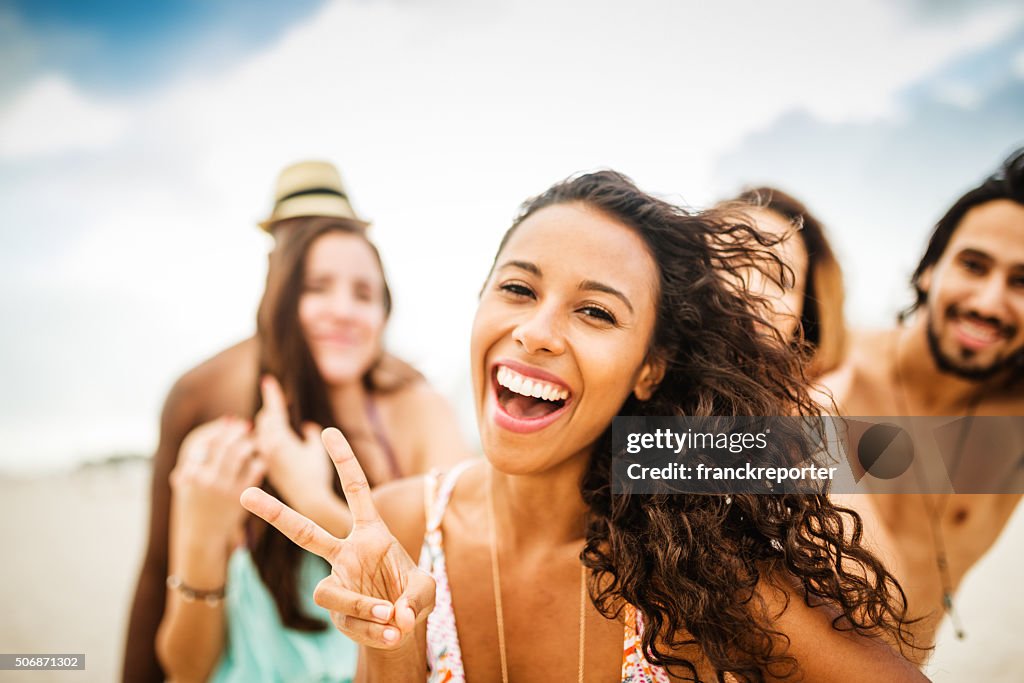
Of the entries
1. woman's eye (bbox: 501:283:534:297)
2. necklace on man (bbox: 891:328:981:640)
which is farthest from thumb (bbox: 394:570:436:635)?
necklace on man (bbox: 891:328:981:640)

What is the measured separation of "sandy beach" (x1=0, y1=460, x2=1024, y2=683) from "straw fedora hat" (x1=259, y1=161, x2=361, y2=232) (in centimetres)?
181

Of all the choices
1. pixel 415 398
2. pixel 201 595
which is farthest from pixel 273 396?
pixel 201 595

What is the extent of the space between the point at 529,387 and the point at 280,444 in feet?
5.77

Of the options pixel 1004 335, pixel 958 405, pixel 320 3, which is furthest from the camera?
pixel 320 3

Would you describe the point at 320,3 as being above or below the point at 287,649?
above

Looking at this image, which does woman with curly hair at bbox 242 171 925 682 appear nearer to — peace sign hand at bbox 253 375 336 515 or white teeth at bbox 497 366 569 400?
white teeth at bbox 497 366 569 400

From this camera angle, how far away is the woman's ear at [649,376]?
6.20 feet

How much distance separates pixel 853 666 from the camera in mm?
1530

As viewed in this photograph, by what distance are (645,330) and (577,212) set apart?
0.42m

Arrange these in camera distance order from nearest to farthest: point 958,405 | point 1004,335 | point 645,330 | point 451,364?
point 645,330
point 1004,335
point 958,405
point 451,364

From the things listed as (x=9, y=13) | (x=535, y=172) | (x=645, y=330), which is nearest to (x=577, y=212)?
(x=645, y=330)

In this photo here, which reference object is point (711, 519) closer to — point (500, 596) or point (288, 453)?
point (500, 596)

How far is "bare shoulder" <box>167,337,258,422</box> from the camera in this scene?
3078 millimetres

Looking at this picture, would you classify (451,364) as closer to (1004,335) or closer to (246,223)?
(246,223)
